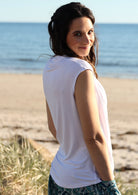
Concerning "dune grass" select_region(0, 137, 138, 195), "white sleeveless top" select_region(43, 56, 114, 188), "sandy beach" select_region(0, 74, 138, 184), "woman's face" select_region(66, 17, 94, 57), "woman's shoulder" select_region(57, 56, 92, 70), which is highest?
"woman's face" select_region(66, 17, 94, 57)

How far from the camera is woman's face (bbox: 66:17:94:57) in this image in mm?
1791

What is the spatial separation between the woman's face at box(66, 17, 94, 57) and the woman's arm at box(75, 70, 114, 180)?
25cm

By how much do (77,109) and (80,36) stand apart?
15.4 inches

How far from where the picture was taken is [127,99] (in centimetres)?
1346

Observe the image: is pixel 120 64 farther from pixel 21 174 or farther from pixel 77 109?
pixel 77 109

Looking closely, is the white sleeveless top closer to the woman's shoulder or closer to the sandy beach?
the woman's shoulder

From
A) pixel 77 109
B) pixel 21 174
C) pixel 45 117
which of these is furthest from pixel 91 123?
pixel 45 117

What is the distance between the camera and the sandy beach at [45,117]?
23.1 feet

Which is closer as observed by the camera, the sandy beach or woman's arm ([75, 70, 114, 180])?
woman's arm ([75, 70, 114, 180])

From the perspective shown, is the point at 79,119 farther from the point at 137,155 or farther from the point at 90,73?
the point at 137,155

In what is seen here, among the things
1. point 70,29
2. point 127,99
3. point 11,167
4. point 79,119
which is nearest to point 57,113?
point 79,119

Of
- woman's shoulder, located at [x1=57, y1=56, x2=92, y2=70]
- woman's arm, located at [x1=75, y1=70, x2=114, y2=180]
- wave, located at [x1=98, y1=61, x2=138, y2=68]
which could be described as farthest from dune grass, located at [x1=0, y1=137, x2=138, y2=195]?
wave, located at [x1=98, y1=61, x2=138, y2=68]

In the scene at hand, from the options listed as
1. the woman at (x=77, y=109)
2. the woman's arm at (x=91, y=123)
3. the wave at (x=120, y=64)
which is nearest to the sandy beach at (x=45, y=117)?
the woman at (x=77, y=109)

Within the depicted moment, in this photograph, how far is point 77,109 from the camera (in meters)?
1.67
